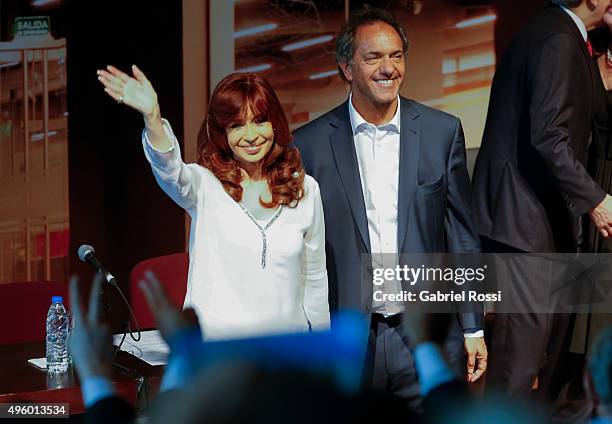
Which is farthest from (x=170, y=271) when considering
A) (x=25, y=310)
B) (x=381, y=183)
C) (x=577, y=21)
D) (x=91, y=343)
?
(x=91, y=343)

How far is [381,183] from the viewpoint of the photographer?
2482 millimetres

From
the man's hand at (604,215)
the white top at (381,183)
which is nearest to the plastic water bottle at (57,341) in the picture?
the white top at (381,183)

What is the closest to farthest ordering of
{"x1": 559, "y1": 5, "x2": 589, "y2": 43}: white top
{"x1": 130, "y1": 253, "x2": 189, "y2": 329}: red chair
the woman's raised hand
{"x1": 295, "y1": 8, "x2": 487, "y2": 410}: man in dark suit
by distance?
1. the woman's raised hand
2. {"x1": 295, "y1": 8, "x2": 487, "y2": 410}: man in dark suit
3. {"x1": 559, "y1": 5, "x2": 589, "y2": 43}: white top
4. {"x1": 130, "y1": 253, "x2": 189, "y2": 329}: red chair

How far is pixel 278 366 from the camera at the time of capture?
49 centimetres

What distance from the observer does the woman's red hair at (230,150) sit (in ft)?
7.12

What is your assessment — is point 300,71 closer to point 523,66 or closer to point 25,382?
point 523,66

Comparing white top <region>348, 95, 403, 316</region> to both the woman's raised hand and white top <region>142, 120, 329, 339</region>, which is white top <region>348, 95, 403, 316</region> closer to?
white top <region>142, 120, 329, 339</region>

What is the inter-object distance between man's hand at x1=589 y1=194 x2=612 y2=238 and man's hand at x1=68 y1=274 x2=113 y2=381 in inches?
102

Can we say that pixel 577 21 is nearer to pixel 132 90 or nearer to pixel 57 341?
pixel 132 90

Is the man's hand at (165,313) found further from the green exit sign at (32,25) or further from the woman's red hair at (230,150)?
the green exit sign at (32,25)

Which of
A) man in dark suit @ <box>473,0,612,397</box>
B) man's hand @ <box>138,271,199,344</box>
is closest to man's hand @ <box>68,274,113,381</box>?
man's hand @ <box>138,271,199,344</box>

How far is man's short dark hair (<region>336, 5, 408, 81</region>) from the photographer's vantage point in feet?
8.48

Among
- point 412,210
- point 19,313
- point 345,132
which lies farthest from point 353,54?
point 19,313

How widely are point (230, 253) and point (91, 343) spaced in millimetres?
1481
